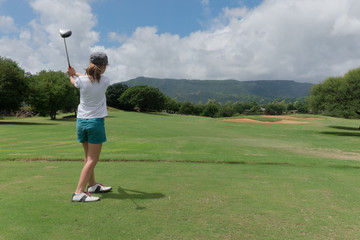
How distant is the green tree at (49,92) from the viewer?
52.5 metres

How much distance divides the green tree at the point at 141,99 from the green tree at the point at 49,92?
46.0 m

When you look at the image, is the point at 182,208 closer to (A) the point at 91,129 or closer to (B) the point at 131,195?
(B) the point at 131,195

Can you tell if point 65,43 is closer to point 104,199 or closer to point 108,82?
point 108,82

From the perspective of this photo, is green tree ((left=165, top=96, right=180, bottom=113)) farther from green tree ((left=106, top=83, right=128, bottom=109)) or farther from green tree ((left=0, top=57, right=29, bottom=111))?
green tree ((left=0, top=57, right=29, bottom=111))

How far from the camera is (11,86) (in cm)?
4291

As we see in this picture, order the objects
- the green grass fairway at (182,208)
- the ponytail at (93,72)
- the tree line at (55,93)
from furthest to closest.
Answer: the tree line at (55,93) → the ponytail at (93,72) → the green grass fairway at (182,208)

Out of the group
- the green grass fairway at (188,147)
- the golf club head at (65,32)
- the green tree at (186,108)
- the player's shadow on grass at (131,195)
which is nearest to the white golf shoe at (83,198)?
the player's shadow on grass at (131,195)

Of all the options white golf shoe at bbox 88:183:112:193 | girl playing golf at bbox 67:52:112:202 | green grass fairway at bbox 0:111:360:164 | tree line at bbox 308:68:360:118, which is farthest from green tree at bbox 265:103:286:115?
girl playing golf at bbox 67:52:112:202

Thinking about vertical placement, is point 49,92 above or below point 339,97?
above

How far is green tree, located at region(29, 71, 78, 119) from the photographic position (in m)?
52.5

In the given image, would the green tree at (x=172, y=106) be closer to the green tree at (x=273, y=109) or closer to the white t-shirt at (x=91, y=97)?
the green tree at (x=273, y=109)

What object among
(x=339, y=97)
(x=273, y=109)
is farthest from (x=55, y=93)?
(x=273, y=109)

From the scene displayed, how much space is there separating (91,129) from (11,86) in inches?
1923

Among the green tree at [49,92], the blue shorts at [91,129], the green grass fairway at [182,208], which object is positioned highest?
the green tree at [49,92]
